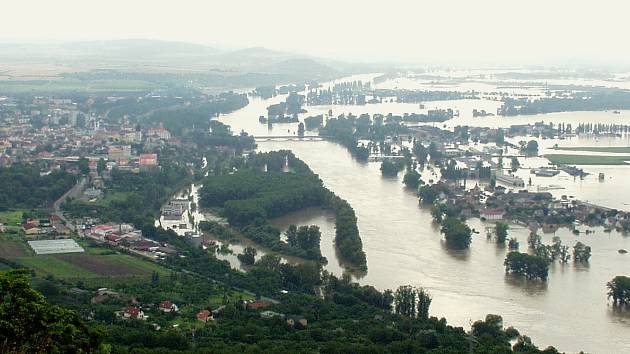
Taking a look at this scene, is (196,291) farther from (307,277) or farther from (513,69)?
(513,69)

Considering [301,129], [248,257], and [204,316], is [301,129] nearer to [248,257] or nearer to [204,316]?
[248,257]

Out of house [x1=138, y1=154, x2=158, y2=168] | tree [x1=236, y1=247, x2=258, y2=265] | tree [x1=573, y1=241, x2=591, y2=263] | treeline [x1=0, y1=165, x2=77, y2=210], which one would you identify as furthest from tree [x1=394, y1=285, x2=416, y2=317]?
house [x1=138, y1=154, x2=158, y2=168]

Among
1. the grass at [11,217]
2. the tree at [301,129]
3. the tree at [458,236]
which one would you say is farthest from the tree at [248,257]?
the tree at [301,129]

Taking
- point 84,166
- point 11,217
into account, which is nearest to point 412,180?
point 84,166

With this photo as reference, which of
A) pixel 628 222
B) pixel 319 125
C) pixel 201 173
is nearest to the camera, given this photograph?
pixel 628 222

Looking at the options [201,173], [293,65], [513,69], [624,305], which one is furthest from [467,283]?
[513,69]

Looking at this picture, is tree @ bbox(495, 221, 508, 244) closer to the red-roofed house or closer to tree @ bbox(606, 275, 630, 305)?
tree @ bbox(606, 275, 630, 305)

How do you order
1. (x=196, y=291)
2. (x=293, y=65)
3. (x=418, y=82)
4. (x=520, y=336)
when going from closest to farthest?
(x=520, y=336) < (x=196, y=291) < (x=418, y=82) < (x=293, y=65)
